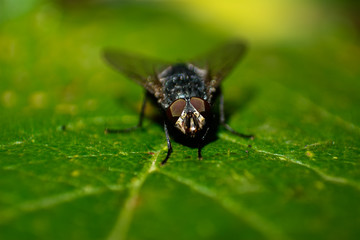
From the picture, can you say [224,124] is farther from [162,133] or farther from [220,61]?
[220,61]

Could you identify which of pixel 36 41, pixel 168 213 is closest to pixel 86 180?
pixel 168 213

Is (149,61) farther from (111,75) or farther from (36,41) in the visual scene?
(36,41)

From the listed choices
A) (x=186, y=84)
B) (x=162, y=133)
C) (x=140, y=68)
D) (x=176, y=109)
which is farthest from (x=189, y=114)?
(x=140, y=68)

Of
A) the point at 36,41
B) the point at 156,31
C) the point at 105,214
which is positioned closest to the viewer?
the point at 105,214

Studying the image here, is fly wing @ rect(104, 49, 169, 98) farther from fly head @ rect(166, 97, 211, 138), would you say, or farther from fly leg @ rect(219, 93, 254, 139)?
fly leg @ rect(219, 93, 254, 139)

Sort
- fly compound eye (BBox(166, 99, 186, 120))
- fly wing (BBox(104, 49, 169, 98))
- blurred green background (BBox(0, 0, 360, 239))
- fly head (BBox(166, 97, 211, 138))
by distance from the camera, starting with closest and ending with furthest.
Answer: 1. blurred green background (BBox(0, 0, 360, 239))
2. fly head (BBox(166, 97, 211, 138))
3. fly compound eye (BBox(166, 99, 186, 120))
4. fly wing (BBox(104, 49, 169, 98))

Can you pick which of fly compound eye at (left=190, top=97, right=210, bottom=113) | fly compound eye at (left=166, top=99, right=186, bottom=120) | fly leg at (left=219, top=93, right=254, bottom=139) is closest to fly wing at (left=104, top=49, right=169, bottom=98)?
fly compound eye at (left=166, top=99, right=186, bottom=120)
